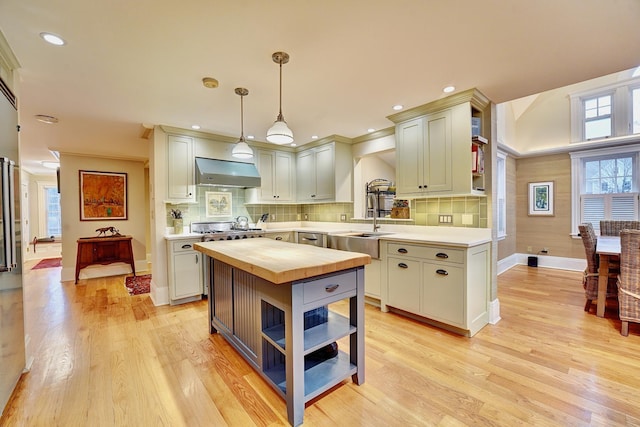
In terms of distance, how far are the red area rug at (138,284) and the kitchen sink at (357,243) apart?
2.94 metres

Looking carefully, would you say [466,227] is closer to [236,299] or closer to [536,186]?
[236,299]

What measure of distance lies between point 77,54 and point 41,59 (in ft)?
1.02

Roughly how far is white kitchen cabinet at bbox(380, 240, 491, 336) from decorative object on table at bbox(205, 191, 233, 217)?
105 inches

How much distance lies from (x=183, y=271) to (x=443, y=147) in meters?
3.48

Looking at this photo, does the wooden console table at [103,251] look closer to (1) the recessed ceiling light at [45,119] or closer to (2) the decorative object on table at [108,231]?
(2) the decorative object on table at [108,231]

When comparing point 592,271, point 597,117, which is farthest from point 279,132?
point 597,117

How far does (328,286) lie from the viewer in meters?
1.70

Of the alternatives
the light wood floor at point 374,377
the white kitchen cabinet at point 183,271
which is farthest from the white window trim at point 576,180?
the white kitchen cabinet at point 183,271

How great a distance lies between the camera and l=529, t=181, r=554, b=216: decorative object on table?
544cm

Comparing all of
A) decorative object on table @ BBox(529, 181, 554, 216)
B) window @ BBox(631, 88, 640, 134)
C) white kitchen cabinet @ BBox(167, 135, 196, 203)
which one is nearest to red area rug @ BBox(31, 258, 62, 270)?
white kitchen cabinet @ BBox(167, 135, 196, 203)

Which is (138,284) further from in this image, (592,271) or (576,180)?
(576,180)

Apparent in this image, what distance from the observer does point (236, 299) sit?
220 centimetres

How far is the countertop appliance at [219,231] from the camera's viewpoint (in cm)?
371

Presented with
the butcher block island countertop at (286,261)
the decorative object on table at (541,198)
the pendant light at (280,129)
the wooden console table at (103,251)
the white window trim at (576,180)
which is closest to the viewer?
the butcher block island countertop at (286,261)
